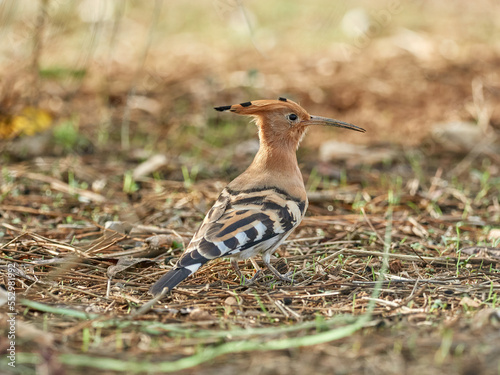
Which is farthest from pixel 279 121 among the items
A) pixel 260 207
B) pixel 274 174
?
pixel 260 207

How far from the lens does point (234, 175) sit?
202 inches

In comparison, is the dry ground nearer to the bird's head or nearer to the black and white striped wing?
the black and white striped wing

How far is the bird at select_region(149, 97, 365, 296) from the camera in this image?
3006mm

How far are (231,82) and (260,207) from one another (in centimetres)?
416

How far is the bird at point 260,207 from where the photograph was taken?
118 inches

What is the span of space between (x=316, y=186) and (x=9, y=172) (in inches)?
93.4

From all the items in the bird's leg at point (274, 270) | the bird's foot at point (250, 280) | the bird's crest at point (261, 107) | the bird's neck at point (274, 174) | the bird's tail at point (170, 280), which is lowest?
the bird's foot at point (250, 280)

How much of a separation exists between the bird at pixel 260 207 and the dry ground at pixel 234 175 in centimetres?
16

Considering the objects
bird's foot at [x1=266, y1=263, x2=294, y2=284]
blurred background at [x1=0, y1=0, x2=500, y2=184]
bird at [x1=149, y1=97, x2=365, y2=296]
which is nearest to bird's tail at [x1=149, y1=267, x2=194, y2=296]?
bird at [x1=149, y1=97, x2=365, y2=296]

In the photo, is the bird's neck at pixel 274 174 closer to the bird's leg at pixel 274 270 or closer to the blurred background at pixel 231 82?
the bird's leg at pixel 274 270

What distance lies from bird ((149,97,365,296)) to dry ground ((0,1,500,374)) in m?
0.16

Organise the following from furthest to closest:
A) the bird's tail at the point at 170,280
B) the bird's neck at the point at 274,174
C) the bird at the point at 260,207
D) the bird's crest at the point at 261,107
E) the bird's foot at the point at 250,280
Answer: the bird's crest at the point at 261,107, the bird's neck at the point at 274,174, the bird's foot at the point at 250,280, the bird at the point at 260,207, the bird's tail at the point at 170,280

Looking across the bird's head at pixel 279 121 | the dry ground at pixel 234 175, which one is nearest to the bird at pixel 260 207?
the bird's head at pixel 279 121

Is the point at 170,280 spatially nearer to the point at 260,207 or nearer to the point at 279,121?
the point at 260,207
